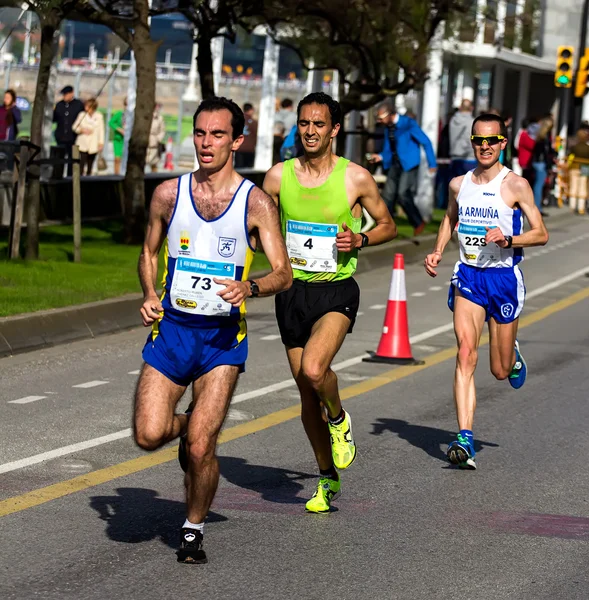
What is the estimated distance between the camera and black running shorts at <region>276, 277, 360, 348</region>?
7570mm

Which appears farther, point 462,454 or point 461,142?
point 461,142

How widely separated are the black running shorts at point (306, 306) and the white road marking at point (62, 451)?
1599mm

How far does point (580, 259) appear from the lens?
23.8 meters

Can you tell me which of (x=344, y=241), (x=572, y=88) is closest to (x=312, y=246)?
(x=344, y=241)

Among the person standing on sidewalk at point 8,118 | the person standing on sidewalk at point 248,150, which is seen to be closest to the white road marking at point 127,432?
the person standing on sidewalk at point 8,118

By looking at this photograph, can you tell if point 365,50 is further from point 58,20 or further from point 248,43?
point 58,20

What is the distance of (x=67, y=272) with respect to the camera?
16484mm

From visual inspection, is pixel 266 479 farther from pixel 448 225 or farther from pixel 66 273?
pixel 66 273

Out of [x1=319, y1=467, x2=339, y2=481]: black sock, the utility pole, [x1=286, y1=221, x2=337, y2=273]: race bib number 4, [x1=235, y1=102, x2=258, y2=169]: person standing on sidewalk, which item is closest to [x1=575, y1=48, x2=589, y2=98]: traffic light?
the utility pole

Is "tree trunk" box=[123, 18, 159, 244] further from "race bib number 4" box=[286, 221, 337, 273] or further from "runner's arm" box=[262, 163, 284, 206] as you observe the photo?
"race bib number 4" box=[286, 221, 337, 273]

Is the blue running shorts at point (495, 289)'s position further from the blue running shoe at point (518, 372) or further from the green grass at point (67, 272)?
the green grass at point (67, 272)

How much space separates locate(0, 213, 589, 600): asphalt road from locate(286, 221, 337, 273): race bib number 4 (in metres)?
1.16

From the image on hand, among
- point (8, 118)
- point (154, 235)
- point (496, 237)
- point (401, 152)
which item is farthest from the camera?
point (8, 118)

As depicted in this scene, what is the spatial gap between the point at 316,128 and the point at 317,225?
0.48 metres
